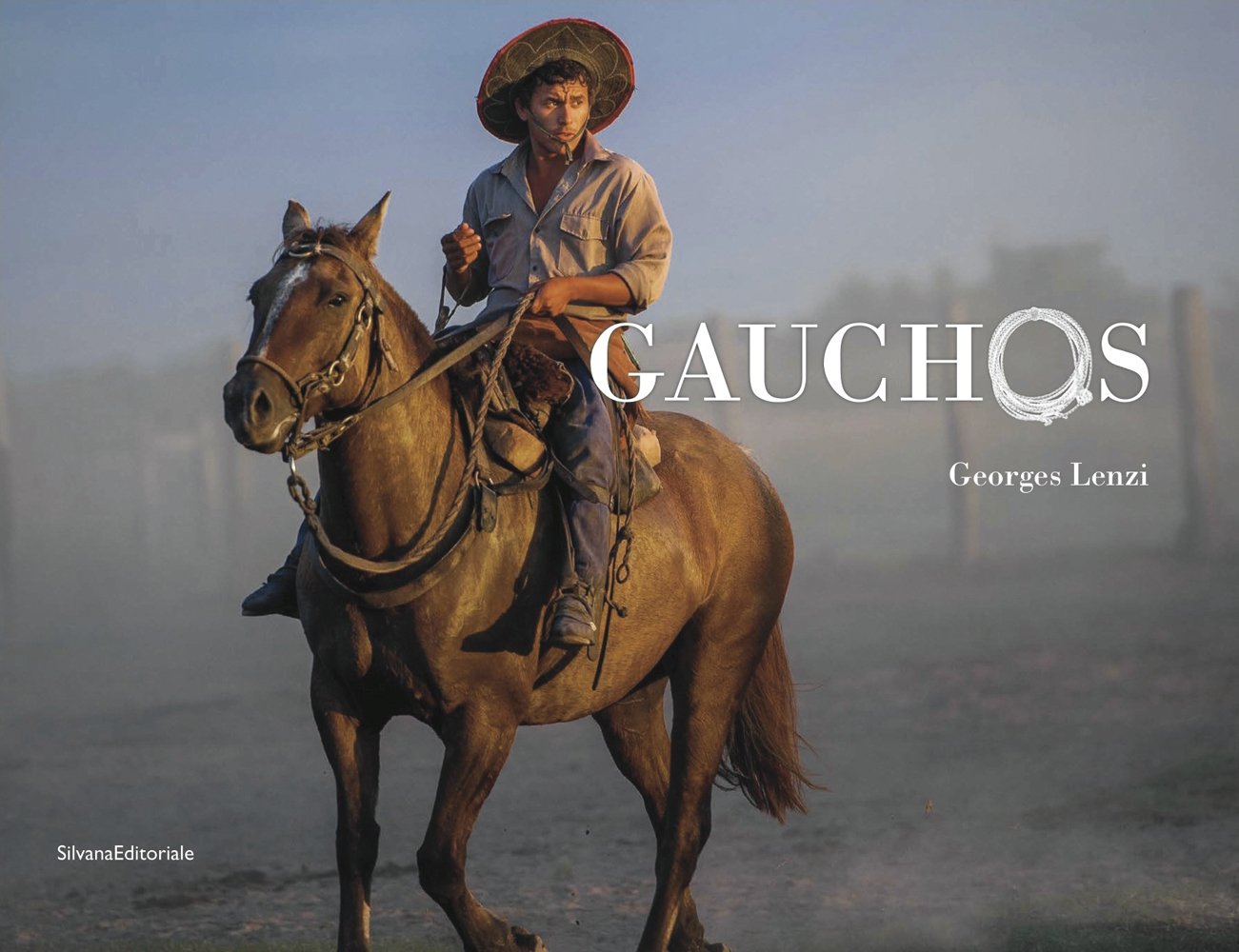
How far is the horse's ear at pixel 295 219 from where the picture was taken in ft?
18.2

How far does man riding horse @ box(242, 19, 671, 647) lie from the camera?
635 cm

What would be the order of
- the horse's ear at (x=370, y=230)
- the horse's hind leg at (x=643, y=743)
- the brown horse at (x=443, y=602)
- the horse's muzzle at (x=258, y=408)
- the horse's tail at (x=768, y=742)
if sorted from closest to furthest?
the horse's muzzle at (x=258, y=408), the brown horse at (x=443, y=602), the horse's ear at (x=370, y=230), the horse's hind leg at (x=643, y=743), the horse's tail at (x=768, y=742)

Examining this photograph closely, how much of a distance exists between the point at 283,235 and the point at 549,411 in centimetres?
118

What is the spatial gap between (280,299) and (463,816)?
174cm

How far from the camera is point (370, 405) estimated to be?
5.49 m

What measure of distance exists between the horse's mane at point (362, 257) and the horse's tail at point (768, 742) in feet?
8.28

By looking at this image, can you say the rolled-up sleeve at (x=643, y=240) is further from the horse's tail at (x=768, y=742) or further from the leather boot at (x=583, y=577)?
the horse's tail at (x=768, y=742)

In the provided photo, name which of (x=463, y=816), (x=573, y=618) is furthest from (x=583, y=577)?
(x=463, y=816)

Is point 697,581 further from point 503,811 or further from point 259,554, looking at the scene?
point 259,554

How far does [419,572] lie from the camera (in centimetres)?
567

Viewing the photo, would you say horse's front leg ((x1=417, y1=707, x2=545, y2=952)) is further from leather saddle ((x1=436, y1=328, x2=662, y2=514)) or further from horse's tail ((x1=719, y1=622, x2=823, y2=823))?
horse's tail ((x1=719, y1=622, x2=823, y2=823))

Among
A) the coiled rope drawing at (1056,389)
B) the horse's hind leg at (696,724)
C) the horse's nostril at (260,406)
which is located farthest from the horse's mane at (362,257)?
the coiled rope drawing at (1056,389)

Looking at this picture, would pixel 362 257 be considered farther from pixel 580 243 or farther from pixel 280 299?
pixel 580 243

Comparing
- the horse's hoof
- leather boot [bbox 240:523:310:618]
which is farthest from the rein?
the horse's hoof
